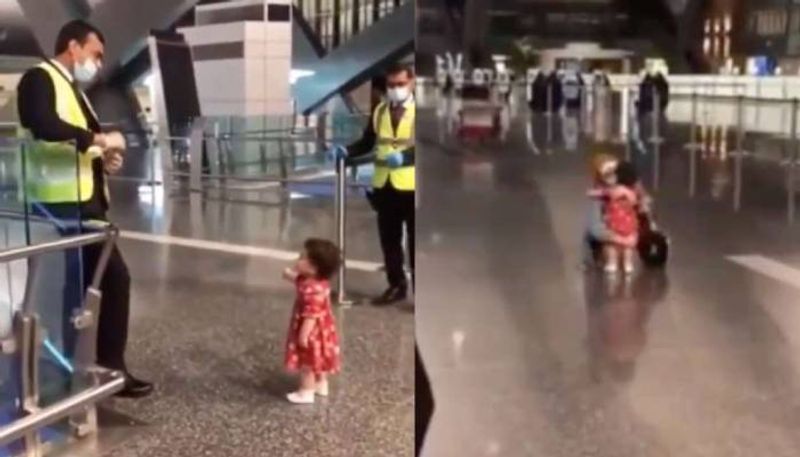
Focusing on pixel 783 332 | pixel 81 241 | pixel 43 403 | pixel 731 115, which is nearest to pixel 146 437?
pixel 43 403

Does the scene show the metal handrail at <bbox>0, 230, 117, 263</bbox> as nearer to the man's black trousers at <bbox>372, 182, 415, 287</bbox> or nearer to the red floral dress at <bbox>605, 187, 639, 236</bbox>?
the man's black trousers at <bbox>372, 182, 415, 287</bbox>

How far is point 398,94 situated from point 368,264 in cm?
117

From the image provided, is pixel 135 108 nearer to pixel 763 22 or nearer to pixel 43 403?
pixel 43 403

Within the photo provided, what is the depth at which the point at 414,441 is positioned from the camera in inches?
90.5

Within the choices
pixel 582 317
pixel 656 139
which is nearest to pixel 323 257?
pixel 582 317

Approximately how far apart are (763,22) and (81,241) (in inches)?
177

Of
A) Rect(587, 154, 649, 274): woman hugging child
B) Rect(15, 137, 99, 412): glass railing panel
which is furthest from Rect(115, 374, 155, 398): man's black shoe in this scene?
Rect(587, 154, 649, 274): woman hugging child

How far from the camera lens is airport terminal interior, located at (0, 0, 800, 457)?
233 centimetres

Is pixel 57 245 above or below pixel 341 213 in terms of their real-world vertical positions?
above

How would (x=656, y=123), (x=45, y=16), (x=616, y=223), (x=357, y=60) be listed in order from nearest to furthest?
(x=45, y=16) < (x=357, y=60) < (x=616, y=223) < (x=656, y=123)

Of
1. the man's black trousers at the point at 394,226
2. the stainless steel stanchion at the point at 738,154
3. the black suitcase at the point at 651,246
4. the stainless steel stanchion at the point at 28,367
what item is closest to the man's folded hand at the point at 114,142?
the stainless steel stanchion at the point at 28,367

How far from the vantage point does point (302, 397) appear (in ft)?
8.38

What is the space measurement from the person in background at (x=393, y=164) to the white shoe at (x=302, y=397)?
2.76 feet

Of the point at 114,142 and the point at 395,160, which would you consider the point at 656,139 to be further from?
the point at 114,142
